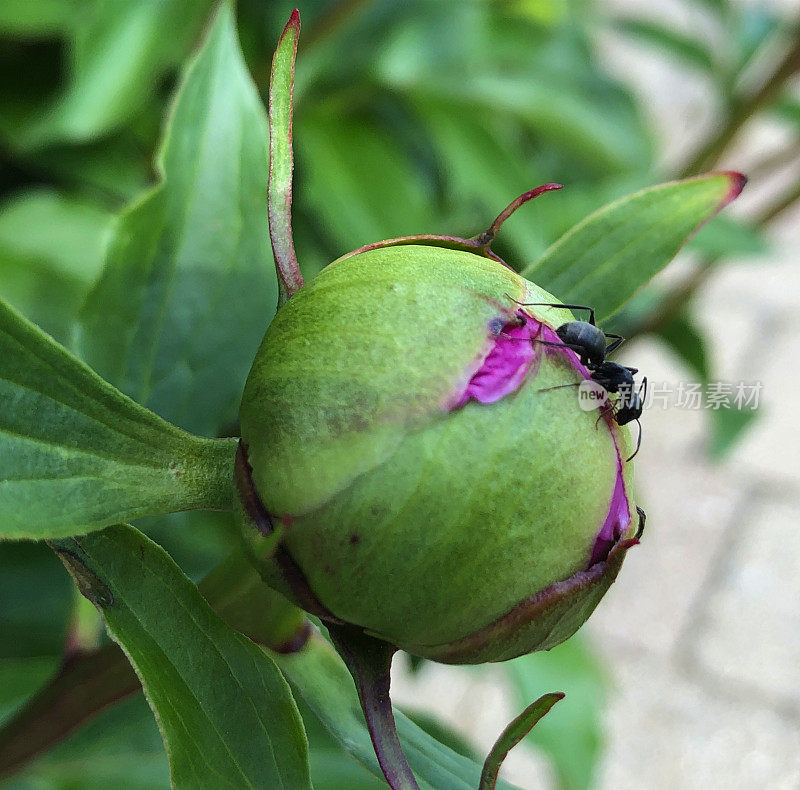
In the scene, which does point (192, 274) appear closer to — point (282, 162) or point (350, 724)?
point (282, 162)

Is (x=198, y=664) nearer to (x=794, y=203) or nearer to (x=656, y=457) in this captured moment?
(x=794, y=203)

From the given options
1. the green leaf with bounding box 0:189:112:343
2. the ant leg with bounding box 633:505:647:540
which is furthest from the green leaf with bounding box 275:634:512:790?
the green leaf with bounding box 0:189:112:343

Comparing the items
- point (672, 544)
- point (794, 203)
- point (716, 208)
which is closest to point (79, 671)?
point (716, 208)

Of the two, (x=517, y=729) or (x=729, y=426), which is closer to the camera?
(x=517, y=729)

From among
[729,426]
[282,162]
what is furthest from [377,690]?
[729,426]

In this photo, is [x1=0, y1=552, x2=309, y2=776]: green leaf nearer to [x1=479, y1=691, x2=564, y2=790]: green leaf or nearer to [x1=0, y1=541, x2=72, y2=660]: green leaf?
[x1=479, y1=691, x2=564, y2=790]: green leaf
